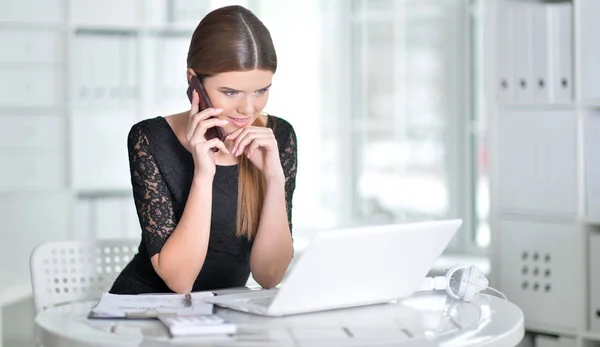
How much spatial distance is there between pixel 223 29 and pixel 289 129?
1.25 ft

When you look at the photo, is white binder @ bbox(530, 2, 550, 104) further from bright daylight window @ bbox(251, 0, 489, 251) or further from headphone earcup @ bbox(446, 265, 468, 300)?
headphone earcup @ bbox(446, 265, 468, 300)

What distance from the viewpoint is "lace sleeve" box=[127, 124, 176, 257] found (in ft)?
6.46

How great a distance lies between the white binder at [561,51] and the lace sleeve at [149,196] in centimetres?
167

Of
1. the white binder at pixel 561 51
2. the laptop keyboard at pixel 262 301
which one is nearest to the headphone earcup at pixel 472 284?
the laptop keyboard at pixel 262 301

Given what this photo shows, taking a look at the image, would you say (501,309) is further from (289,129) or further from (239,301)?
(289,129)

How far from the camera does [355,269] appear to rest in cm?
158

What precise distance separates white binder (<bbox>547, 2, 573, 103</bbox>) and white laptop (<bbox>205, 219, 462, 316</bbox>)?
167 cm

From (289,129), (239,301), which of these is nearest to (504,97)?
(289,129)

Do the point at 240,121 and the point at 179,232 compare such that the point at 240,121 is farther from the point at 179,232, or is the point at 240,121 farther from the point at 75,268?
the point at 75,268

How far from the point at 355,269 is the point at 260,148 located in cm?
53

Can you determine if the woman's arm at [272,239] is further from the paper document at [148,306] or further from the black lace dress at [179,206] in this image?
the paper document at [148,306]

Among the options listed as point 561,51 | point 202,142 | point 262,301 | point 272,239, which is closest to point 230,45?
point 202,142

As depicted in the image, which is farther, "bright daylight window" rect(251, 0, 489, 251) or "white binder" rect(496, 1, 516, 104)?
"bright daylight window" rect(251, 0, 489, 251)

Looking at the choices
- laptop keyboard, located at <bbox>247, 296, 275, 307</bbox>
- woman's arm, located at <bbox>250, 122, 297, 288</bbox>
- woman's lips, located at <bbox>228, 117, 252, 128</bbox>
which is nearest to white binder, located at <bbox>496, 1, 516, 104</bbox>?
woman's arm, located at <bbox>250, 122, 297, 288</bbox>
